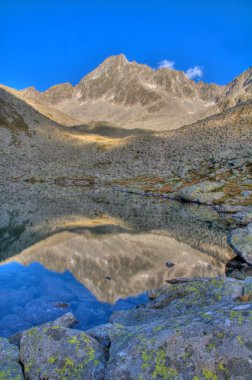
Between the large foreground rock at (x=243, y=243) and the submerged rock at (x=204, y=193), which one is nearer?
the large foreground rock at (x=243, y=243)

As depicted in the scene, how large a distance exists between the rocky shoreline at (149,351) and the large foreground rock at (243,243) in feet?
47.5

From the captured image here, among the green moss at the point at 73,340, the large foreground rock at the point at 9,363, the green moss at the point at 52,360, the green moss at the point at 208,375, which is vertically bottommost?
the large foreground rock at the point at 9,363

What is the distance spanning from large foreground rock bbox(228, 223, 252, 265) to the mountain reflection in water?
3.67 ft

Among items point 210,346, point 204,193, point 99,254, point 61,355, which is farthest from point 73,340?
point 204,193

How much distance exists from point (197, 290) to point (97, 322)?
490 centimetres

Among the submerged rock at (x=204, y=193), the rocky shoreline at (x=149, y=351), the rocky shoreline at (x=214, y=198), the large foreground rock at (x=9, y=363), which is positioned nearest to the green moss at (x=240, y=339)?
the rocky shoreline at (x=149, y=351)

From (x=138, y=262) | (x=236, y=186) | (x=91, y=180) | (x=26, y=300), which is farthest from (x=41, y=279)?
(x=91, y=180)

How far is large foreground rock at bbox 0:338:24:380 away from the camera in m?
6.43

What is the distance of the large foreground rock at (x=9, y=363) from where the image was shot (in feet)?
21.1

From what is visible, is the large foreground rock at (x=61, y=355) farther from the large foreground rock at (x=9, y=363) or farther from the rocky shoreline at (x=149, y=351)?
the large foreground rock at (x=9, y=363)

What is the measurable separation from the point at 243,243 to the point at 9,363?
1936cm

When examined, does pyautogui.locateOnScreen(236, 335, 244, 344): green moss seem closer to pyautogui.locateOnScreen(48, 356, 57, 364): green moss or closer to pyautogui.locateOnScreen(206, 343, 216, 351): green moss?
pyautogui.locateOnScreen(206, 343, 216, 351): green moss

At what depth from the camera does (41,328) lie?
737 centimetres

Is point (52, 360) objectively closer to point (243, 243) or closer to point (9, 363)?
point (9, 363)
